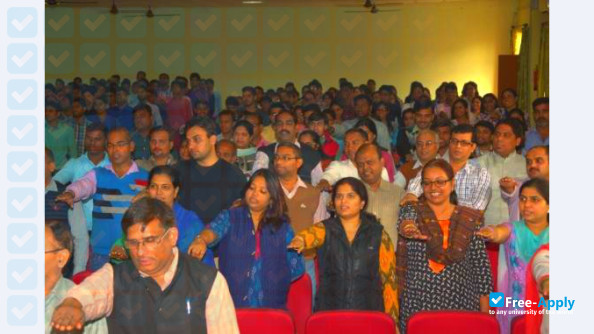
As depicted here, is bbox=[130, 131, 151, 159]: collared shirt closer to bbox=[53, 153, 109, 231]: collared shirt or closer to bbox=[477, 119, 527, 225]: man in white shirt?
bbox=[53, 153, 109, 231]: collared shirt

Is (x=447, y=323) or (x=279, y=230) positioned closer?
(x=447, y=323)

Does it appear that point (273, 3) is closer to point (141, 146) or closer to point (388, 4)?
point (388, 4)

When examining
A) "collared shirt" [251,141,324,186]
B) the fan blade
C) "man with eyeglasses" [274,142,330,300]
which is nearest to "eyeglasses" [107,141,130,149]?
"man with eyeglasses" [274,142,330,300]

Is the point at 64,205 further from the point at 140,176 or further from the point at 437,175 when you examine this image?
the point at 437,175

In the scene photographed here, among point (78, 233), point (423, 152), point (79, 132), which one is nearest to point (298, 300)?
point (78, 233)

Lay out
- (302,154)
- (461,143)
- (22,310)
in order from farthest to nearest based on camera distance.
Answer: (302,154) → (461,143) → (22,310)

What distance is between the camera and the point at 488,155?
A: 13.9 ft

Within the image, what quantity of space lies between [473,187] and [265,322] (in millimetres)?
1525

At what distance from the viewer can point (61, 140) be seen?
4.89m

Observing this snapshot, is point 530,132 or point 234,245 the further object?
point 530,132

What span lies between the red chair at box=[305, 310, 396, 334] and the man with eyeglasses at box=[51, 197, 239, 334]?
1.79 ft

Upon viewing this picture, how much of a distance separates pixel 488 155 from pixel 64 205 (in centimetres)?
220
